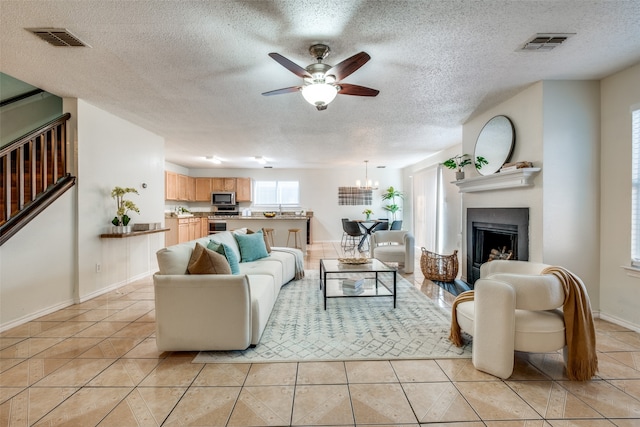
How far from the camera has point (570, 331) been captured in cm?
194

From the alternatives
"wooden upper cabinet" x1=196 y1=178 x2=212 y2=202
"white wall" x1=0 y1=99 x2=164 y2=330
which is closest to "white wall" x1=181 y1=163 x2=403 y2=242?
"wooden upper cabinet" x1=196 y1=178 x2=212 y2=202

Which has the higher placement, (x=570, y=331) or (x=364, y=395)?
(x=570, y=331)

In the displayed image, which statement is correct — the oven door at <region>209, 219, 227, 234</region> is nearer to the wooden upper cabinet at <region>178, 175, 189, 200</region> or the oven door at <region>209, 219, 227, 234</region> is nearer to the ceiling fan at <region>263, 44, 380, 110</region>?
the wooden upper cabinet at <region>178, 175, 189, 200</region>

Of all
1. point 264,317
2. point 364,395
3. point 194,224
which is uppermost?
point 194,224

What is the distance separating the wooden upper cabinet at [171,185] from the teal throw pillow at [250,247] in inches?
172

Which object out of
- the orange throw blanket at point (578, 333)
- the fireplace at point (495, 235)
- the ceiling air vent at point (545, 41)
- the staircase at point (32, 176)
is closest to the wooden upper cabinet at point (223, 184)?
the staircase at point (32, 176)

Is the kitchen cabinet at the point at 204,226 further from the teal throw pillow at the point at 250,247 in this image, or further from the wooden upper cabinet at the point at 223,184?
the teal throw pillow at the point at 250,247

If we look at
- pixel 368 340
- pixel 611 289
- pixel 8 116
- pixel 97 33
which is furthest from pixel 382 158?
pixel 8 116

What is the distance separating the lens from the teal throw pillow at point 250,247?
382 centimetres

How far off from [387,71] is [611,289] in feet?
10.3

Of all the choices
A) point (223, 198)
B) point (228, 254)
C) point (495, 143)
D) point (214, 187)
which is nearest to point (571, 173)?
point (495, 143)

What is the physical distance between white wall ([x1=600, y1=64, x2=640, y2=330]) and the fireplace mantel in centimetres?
69

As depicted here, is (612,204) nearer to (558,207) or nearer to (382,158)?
(558,207)

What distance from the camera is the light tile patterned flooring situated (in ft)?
5.23
